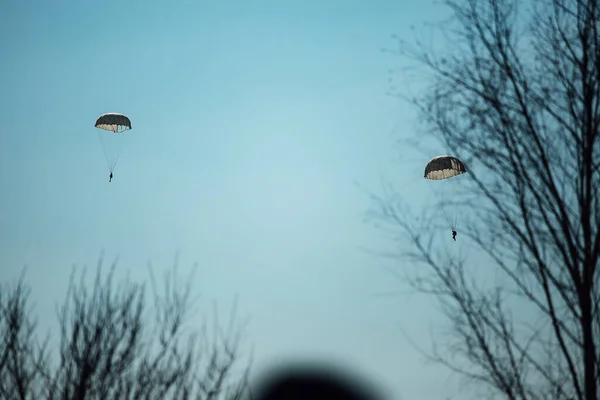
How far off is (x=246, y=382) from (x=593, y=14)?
570 cm

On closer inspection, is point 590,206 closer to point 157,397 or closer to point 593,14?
point 593,14

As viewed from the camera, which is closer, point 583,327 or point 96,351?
point 583,327

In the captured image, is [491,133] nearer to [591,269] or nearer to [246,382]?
[591,269]

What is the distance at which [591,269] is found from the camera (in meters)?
5.35

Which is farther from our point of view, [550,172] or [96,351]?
[96,351]

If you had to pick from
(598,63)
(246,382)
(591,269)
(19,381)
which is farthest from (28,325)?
(598,63)

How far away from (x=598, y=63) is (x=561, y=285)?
6.89 feet

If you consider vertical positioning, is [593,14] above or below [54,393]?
above

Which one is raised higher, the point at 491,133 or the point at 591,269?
the point at 491,133

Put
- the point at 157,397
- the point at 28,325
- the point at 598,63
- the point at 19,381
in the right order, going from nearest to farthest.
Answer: the point at 598,63
the point at 19,381
the point at 157,397
the point at 28,325

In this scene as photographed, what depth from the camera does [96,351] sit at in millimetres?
7594

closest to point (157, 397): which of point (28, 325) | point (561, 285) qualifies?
point (28, 325)

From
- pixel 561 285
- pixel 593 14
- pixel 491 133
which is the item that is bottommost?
pixel 561 285

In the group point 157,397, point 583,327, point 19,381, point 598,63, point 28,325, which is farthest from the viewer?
point 28,325
